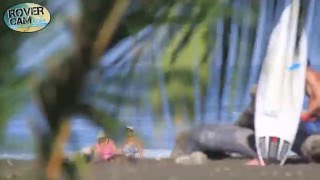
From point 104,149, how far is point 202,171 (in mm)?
302

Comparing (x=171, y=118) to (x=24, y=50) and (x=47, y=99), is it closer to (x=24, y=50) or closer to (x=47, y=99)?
(x=47, y=99)

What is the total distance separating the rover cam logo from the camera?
1.48 metres

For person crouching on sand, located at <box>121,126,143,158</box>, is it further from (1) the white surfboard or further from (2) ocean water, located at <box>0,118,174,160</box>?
(1) the white surfboard

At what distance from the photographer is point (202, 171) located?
167cm

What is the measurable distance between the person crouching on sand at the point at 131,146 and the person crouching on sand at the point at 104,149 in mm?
31

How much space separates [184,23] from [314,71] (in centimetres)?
46

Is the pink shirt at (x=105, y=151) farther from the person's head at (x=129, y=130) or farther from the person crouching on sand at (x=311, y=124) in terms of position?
the person crouching on sand at (x=311, y=124)

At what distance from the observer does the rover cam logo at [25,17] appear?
1.48 meters

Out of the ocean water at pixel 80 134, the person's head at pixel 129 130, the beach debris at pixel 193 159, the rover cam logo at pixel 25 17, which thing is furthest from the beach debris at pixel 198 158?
the rover cam logo at pixel 25 17

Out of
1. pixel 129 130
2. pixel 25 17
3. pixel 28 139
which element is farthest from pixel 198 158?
pixel 25 17

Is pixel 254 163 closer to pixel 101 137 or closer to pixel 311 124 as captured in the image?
pixel 311 124

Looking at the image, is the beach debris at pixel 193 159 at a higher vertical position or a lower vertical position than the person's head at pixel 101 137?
lower

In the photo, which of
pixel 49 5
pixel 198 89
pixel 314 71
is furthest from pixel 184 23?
pixel 314 71

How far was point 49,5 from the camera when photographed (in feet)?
4.85
